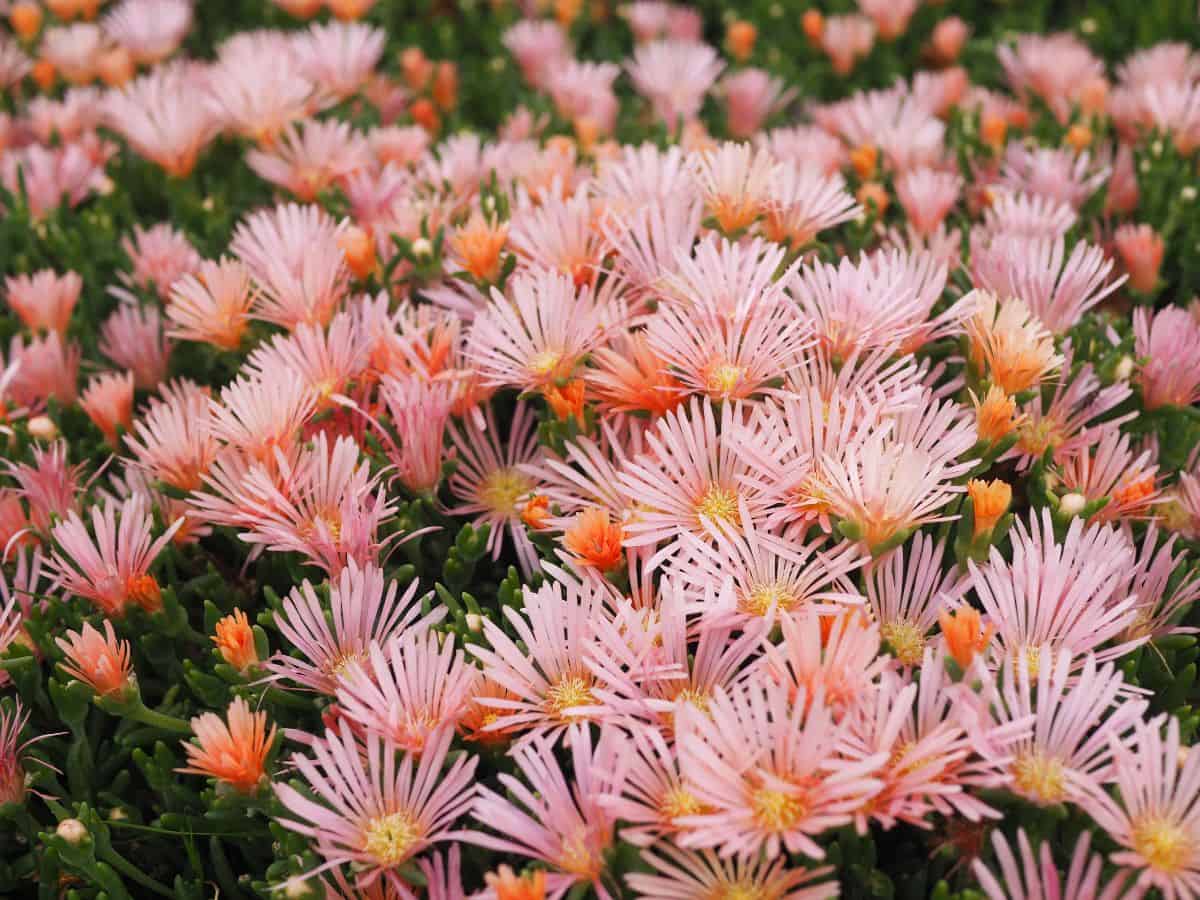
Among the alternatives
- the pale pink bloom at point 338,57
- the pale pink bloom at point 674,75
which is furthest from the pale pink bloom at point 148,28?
the pale pink bloom at point 674,75

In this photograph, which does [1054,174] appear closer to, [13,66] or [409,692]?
[409,692]

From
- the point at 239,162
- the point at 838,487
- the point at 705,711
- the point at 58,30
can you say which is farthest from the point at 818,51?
the point at 705,711

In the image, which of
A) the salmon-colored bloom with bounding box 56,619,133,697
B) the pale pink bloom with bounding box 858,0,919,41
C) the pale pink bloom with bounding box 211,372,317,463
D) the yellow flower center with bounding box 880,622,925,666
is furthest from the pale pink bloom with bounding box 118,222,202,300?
the pale pink bloom with bounding box 858,0,919,41

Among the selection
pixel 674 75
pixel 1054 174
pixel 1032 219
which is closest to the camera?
pixel 1032 219

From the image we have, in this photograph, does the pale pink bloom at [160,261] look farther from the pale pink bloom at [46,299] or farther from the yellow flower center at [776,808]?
the yellow flower center at [776,808]

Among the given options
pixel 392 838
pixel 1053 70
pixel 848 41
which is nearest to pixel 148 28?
pixel 848 41

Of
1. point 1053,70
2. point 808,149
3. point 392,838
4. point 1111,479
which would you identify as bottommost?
point 392,838
